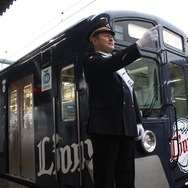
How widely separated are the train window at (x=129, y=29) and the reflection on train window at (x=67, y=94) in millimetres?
723

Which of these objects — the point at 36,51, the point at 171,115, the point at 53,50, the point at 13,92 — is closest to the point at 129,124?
the point at 171,115

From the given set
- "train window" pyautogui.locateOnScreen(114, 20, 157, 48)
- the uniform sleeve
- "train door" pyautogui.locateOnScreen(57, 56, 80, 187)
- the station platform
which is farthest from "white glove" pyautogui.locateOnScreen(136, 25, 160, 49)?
the station platform

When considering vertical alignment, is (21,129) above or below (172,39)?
below

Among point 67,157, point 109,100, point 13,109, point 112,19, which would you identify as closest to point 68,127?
point 67,157

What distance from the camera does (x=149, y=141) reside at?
3369 mm

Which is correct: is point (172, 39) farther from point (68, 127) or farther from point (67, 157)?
point (67, 157)

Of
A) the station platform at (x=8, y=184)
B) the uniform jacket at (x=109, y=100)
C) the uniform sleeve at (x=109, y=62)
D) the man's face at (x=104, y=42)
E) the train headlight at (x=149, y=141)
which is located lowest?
the station platform at (x=8, y=184)

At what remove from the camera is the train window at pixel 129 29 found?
3.50 meters

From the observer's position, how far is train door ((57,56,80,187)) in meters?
3.63

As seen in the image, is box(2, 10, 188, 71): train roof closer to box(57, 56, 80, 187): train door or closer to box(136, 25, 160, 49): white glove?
box(57, 56, 80, 187): train door

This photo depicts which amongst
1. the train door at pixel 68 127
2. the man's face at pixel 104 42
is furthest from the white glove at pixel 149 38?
the train door at pixel 68 127

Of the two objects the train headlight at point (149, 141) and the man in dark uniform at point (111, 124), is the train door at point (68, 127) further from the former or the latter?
the man in dark uniform at point (111, 124)

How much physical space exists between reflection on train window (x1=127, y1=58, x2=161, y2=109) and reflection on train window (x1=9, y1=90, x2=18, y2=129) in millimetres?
2640

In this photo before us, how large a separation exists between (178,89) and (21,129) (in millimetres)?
2677
